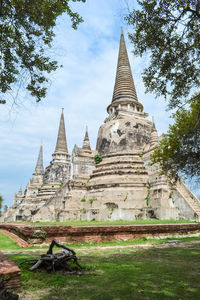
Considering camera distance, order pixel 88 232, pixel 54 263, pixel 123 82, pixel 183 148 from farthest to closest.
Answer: pixel 123 82
pixel 183 148
pixel 88 232
pixel 54 263

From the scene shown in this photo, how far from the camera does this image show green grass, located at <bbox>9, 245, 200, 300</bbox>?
11.2 feet

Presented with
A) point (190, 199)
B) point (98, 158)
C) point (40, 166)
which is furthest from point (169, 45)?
point (40, 166)

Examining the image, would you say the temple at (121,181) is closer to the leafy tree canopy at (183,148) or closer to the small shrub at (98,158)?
the small shrub at (98,158)

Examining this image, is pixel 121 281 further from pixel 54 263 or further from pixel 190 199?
pixel 190 199

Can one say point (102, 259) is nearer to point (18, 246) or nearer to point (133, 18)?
point (18, 246)

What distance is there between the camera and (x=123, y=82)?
30.0 metres

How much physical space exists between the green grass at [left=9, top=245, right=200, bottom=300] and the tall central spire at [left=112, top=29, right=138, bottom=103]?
2476 cm

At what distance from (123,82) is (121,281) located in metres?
28.2

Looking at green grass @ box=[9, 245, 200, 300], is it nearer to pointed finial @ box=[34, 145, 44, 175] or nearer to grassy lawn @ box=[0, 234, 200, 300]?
grassy lawn @ box=[0, 234, 200, 300]

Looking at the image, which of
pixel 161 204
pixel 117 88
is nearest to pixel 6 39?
pixel 161 204

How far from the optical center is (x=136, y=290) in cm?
362

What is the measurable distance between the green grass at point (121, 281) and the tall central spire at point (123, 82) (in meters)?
24.8

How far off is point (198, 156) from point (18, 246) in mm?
7502

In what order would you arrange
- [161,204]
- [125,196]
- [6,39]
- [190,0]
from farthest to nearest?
[125,196], [161,204], [6,39], [190,0]
